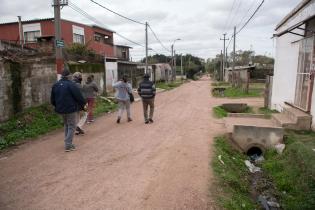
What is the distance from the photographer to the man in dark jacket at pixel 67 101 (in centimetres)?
700

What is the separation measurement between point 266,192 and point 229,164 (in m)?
1.00

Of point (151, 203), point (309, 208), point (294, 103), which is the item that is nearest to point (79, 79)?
point (151, 203)

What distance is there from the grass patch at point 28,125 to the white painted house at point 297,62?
8292 millimetres

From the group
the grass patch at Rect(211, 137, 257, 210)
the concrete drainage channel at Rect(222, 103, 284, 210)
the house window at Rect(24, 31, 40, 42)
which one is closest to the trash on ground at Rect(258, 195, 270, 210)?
the grass patch at Rect(211, 137, 257, 210)

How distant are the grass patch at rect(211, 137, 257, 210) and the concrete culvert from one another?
0.97 meters

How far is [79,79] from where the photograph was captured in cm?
900

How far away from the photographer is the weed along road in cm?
450

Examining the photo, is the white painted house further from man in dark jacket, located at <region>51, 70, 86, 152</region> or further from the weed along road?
man in dark jacket, located at <region>51, 70, 86, 152</region>

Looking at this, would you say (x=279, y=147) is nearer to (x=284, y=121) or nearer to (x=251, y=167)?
(x=251, y=167)

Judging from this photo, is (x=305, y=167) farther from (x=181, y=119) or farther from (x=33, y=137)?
(x=33, y=137)

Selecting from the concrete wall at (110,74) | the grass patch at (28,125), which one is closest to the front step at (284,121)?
the grass patch at (28,125)

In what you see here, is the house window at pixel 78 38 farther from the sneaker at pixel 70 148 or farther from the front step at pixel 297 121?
the sneaker at pixel 70 148

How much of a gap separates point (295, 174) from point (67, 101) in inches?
203

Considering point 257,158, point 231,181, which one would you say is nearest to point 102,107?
point 257,158
